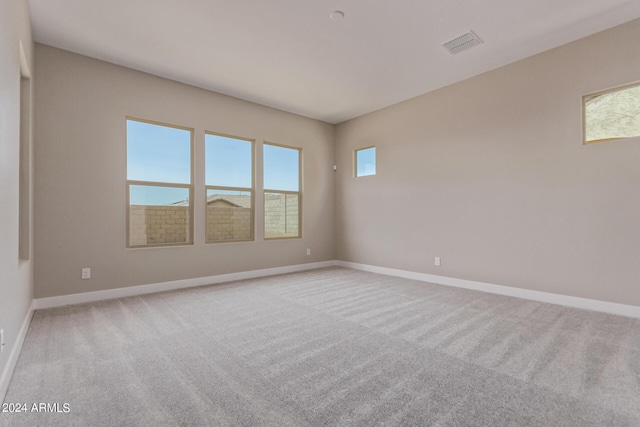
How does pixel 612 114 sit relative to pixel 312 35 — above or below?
below

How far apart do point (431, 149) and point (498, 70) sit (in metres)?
1.31

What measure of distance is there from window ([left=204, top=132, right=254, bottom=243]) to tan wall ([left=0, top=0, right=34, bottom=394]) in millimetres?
2392

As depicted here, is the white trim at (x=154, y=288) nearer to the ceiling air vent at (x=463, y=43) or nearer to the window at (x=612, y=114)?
the ceiling air vent at (x=463, y=43)

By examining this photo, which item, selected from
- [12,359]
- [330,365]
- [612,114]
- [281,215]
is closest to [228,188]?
[281,215]

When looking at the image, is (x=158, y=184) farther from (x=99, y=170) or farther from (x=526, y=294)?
(x=526, y=294)

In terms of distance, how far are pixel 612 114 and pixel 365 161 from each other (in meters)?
3.45

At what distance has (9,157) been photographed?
1982 millimetres

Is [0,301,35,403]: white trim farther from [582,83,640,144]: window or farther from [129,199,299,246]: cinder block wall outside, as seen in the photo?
[582,83,640,144]: window

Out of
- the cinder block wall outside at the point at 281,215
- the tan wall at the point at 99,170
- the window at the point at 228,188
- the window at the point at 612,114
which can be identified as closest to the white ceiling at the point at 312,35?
the tan wall at the point at 99,170

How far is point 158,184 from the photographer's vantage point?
13.8 ft

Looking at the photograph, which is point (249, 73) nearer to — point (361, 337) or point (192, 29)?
point (192, 29)

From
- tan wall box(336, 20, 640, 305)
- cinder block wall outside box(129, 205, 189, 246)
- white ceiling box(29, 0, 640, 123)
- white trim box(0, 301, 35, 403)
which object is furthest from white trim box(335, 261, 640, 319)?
white trim box(0, 301, 35, 403)

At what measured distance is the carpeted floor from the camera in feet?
A: 5.27

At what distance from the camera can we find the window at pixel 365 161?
5.70 metres
